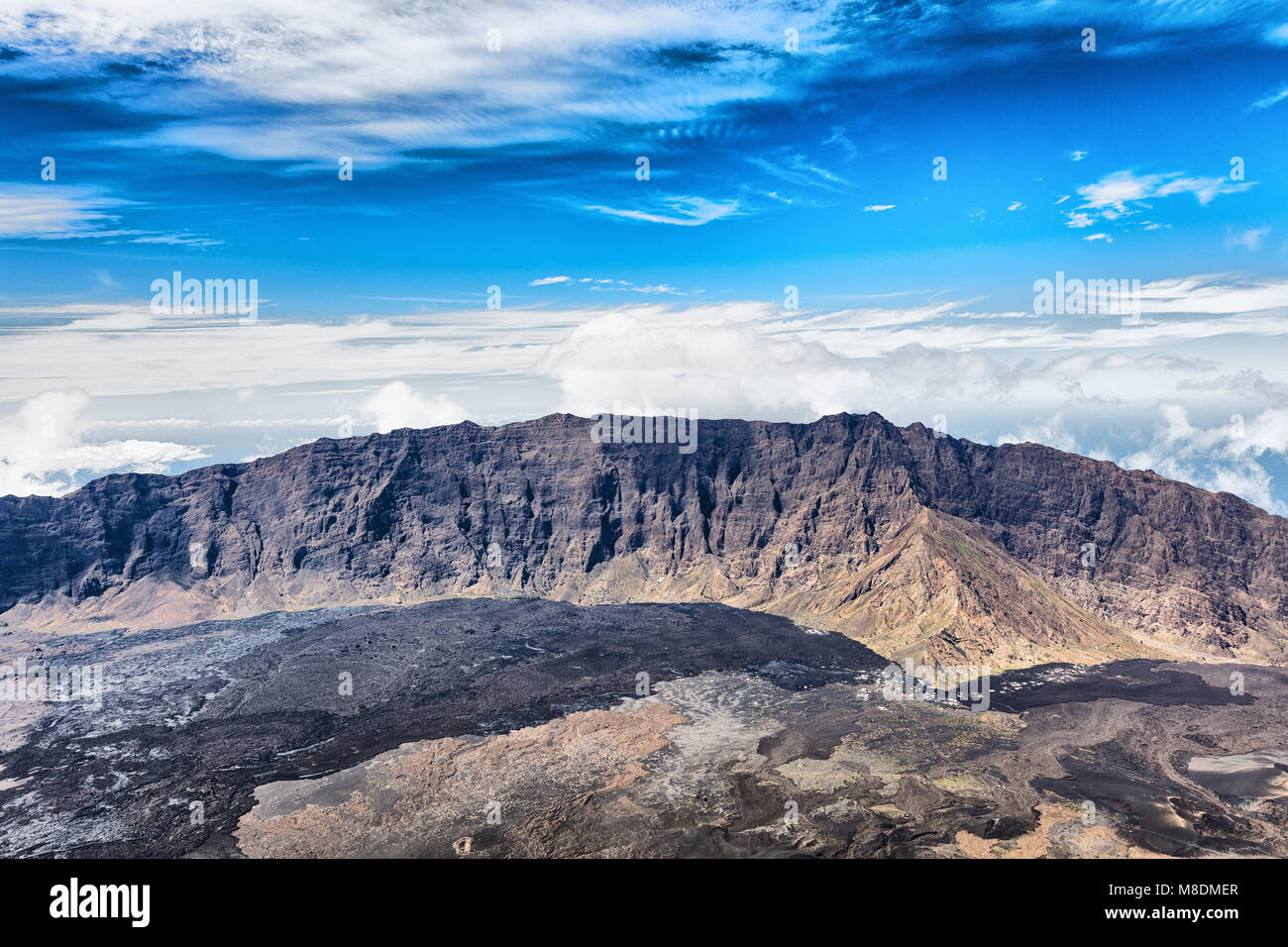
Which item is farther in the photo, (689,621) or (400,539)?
(400,539)

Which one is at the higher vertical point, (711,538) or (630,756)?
(711,538)

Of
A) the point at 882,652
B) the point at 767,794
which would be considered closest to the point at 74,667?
the point at 767,794

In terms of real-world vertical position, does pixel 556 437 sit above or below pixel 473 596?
above

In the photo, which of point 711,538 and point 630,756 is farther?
point 711,538

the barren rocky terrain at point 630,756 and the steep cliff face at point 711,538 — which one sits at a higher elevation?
the steep cliff face at point 711,538

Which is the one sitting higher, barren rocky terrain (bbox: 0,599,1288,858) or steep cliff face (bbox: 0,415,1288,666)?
steep cliff face (bbox: 0,415,1288,666)

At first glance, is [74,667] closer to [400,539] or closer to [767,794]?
[400,539]

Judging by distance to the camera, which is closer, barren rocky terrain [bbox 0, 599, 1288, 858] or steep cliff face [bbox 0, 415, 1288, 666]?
barren rocky terrain [bbox 0, 599, 1288, 858]

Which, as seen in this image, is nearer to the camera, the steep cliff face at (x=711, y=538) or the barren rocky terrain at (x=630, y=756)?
the barren rocky terrain at (x=630, y=756)
